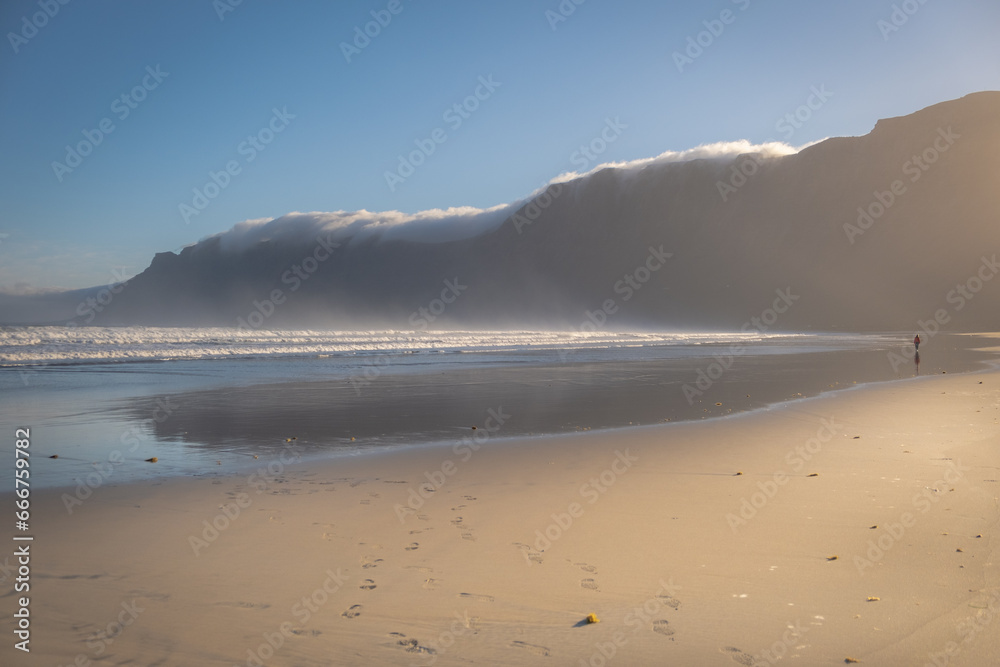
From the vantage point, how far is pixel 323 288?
18125cm

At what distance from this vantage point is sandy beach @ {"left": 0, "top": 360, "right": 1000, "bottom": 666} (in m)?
3.37

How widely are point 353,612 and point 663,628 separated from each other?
1715 millimetres

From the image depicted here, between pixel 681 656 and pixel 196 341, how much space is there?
135ft

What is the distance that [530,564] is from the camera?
14.5 feet

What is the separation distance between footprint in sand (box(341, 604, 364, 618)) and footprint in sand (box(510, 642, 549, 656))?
0.92 meters

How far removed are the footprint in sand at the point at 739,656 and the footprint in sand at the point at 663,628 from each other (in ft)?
0.89

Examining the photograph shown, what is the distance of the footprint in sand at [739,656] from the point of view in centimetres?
→ 320

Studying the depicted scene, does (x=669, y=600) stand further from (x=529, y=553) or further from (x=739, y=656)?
(x=529, y=553)

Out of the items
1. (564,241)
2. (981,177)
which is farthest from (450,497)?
(564,241)

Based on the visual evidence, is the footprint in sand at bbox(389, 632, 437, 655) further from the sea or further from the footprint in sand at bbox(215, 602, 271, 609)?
the sea

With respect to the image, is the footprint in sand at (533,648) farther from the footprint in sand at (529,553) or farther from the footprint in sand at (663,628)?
the footprint in sand at (529,553)

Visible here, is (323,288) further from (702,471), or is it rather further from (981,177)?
(702,471)

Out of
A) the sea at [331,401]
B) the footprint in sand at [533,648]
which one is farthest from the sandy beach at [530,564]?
the sea at [331,401]

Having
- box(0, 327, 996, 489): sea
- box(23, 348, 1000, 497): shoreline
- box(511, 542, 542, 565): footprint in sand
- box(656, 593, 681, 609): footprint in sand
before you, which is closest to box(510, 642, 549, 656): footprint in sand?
box(656, 593, 681, 609): footprint in sand
